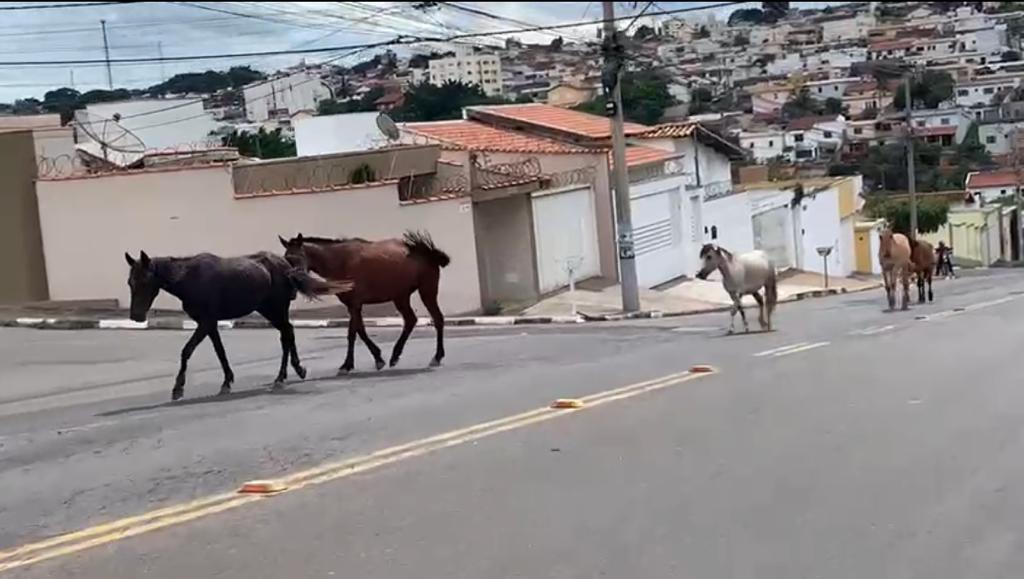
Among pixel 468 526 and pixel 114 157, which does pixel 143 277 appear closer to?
pixel 468 526

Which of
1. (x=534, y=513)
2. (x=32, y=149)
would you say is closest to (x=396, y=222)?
(x=32, y=149)

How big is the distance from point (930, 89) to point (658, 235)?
1891 centimetres

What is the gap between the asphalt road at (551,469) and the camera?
7102 mm

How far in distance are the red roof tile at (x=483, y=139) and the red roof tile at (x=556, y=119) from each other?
51 centimetres

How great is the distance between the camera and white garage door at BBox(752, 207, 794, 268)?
50719mm

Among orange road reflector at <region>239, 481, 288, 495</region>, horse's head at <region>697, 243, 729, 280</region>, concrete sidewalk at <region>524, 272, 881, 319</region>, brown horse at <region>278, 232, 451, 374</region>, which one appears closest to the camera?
orange road reflector at <region>239, 481, 288, 495</region>

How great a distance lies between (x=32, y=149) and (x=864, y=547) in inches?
1010

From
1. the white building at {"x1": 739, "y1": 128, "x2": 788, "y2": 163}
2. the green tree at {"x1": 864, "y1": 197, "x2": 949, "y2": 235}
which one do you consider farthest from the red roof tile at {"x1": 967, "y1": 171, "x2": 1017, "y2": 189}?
the white building at {"x1": 739, "y1": 128, "x2": 788, "y2": 163}

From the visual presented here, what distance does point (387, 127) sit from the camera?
1387 inches

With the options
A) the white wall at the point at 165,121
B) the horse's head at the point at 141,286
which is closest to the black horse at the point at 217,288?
the horse's head at the point at 141,286

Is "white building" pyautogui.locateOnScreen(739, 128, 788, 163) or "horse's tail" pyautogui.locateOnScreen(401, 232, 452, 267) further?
"white building" pyautogui.locateOnScreen(739, 128, 788, 163)

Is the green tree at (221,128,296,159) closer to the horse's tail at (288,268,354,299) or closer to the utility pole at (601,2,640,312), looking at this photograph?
the utility pole at (601,2,640,312)

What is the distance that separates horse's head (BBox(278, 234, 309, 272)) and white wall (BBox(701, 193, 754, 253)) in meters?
29.3

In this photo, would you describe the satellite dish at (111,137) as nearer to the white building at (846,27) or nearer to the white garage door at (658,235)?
the white garage door at (658,235)
